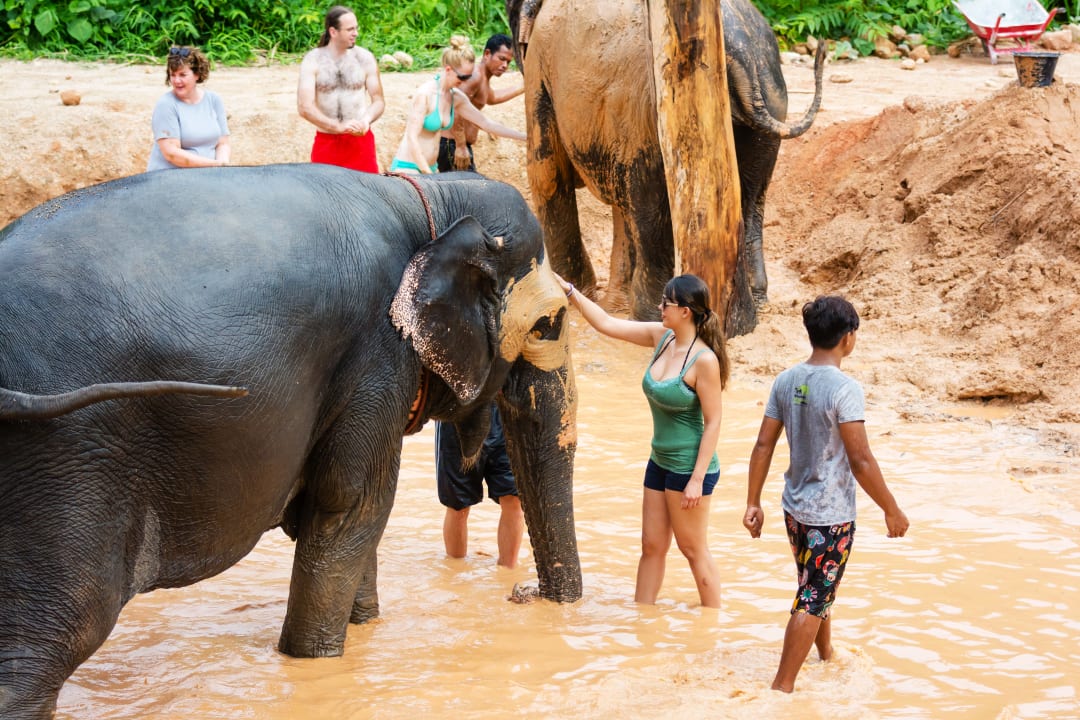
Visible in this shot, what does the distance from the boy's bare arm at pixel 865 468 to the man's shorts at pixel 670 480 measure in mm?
801

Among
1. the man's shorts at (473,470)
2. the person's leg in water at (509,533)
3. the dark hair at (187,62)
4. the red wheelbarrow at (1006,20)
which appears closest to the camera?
the man's shorts at (473,470)

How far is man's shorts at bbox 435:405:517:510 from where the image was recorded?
537cm

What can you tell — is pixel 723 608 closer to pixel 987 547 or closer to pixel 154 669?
pixel 987 547

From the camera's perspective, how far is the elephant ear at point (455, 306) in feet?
13.4

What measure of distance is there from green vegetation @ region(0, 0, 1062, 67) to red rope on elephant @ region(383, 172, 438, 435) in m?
9.91

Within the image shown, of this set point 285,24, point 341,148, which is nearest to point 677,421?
point 341,148

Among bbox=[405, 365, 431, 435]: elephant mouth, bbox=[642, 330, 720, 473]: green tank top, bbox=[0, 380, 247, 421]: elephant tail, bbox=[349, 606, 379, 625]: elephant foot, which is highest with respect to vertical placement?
bbox=[0, 380, 247, 421]: elephant tail

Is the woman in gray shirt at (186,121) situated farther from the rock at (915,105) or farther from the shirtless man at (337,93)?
the rock at (915,105)

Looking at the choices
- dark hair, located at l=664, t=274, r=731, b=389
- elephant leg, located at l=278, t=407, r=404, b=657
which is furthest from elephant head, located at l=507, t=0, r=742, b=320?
elephant leg, located at l=278, t=407, r=404, b=657

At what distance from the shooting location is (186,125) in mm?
7926

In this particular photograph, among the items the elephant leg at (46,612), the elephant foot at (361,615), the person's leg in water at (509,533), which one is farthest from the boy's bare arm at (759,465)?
the elephant leg at (46,612)

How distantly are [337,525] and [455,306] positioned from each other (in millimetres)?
769

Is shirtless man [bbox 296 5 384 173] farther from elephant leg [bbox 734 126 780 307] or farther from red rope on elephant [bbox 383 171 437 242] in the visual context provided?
red rope on elephant [bbox 383 171 437 242]

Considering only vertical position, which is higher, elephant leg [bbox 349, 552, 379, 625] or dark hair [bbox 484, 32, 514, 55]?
dark hair [bbox 484, 32, 514, 55]
